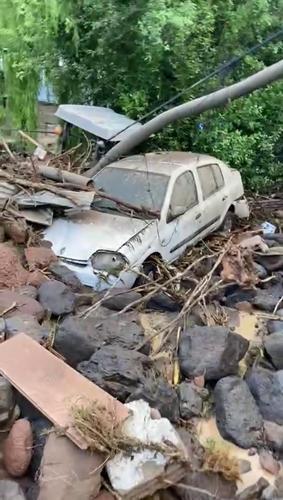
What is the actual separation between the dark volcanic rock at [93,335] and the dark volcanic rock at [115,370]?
0.16 m

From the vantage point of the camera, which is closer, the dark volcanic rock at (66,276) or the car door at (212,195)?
the dark volcanic rock at (66,276)

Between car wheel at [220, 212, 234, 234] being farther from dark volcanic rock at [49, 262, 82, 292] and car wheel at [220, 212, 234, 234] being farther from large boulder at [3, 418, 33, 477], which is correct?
large boulder at [3, 418, 33, 477]

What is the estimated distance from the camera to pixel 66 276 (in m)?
6.94

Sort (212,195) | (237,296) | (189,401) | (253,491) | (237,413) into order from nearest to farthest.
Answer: (253,491), (237,413), (189,401), (237,296), (212,195)

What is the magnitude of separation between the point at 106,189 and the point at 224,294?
2.52 meters

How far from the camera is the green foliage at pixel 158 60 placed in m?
11.0

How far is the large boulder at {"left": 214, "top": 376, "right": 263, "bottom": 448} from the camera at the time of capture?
4.85 m

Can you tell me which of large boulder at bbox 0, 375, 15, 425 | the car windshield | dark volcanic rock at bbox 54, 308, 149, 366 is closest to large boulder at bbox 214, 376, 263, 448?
dark volcanic rock at bbox 54, 308, 149, 366

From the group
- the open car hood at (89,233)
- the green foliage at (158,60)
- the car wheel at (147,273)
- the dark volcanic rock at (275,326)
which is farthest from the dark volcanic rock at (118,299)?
the green foliage at (158,60)

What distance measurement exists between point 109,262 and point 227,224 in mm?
3638

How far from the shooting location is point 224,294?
7.40 metres

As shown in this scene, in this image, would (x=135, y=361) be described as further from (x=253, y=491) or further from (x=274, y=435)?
(x=253, y=491)

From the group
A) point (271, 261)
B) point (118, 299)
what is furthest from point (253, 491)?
point (271, 261)

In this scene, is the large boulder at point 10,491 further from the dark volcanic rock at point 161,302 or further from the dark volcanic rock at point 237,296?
the dark volcanic rock at point 237,296
